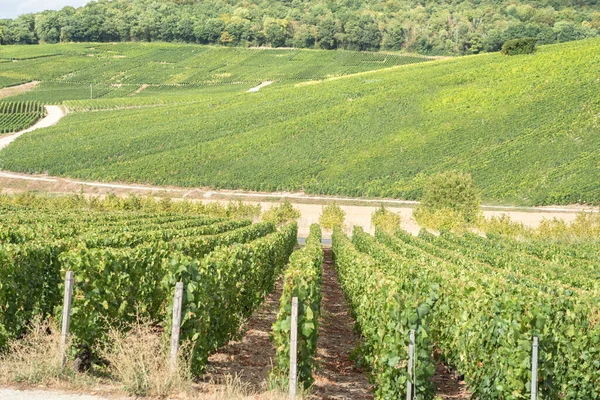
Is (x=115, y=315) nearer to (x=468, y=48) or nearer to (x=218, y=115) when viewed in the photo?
(x=218, y=115)

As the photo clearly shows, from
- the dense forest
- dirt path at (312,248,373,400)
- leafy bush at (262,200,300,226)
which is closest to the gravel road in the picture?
dirt path at (312,248,373,400)

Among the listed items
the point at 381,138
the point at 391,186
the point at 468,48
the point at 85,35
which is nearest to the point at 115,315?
the point at 391,186

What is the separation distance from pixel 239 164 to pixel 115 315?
77.0 meters

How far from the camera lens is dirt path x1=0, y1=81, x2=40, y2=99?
137 m

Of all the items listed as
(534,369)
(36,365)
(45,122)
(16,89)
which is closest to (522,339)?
(534,369)

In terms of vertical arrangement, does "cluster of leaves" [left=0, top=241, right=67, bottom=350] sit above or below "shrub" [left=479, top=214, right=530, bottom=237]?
above

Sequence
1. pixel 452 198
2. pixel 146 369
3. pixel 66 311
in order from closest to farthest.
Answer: pixel 146 369 → pixel 66 311 → pixel 452 198

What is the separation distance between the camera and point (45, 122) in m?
117

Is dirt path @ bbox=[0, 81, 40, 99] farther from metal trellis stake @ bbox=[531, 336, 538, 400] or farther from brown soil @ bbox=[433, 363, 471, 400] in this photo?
metal trellis stake @ bbox=[531, 336, 538, 400]

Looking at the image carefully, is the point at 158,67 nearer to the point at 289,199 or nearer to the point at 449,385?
the point at 289,199

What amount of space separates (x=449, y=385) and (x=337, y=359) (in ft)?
8.20

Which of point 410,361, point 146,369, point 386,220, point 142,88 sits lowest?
point 386,220

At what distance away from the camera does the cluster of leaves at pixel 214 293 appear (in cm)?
1187

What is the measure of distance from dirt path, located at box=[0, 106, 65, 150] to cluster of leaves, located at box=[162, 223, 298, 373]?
3590 inches
